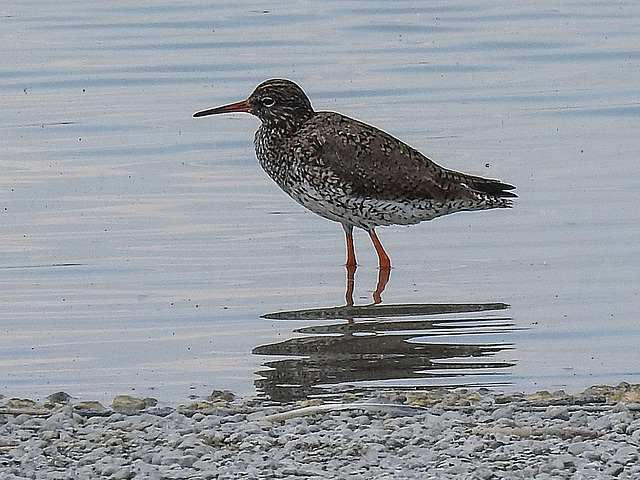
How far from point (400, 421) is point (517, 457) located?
747 millimetres

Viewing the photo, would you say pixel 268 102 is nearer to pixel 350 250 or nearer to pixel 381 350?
pixel 350 250

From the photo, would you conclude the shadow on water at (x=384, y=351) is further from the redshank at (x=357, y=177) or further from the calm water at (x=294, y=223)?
the redshank at (x=357, y=177)

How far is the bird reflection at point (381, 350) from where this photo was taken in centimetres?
892

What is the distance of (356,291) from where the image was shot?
11094mm

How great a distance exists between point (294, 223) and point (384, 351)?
11.4 ft

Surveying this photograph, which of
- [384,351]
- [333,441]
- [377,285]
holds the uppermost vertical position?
[377,285]

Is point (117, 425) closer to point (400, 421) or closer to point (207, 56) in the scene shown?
point (400, 421)

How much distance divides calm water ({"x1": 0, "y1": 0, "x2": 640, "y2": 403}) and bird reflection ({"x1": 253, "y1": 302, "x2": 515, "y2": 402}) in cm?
2

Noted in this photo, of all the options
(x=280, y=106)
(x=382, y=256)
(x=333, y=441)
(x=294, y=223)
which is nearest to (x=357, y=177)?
(x=382, y=256)

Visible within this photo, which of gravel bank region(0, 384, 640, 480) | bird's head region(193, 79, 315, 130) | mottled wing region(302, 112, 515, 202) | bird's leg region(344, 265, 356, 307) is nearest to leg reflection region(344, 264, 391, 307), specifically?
bird's leg region(344, 265, 356, 307)

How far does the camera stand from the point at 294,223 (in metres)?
12.9

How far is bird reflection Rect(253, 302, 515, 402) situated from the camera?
892 centimetres

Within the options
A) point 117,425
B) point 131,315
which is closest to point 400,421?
point 117,425

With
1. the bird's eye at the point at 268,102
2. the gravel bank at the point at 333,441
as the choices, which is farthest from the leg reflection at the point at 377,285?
the gravel bank at the point at 333,441
